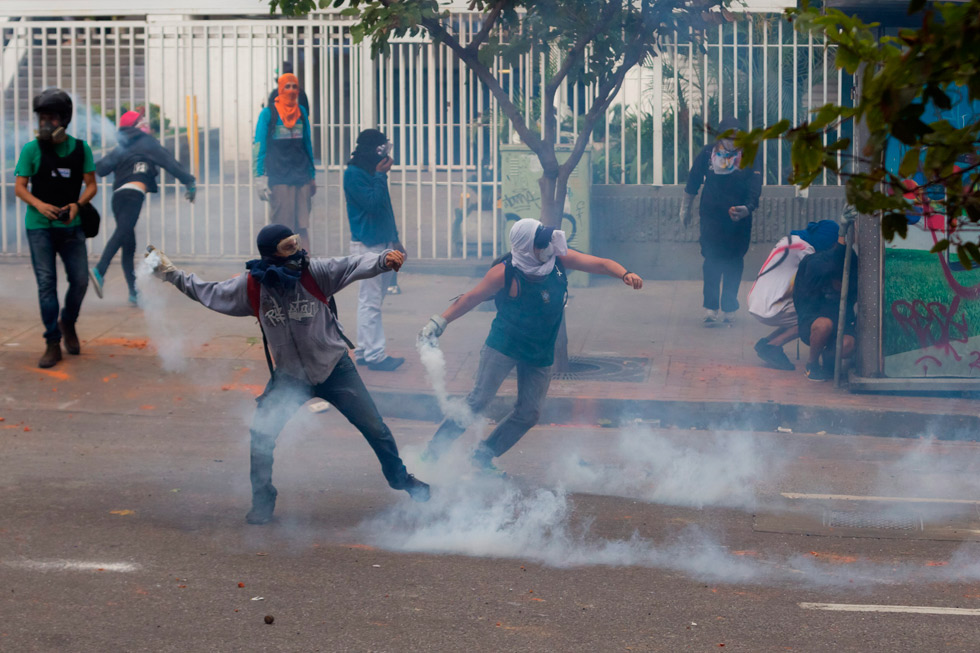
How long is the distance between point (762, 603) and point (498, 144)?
8.75m

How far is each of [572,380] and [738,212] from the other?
8.51 ft

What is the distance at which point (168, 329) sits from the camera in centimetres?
1042

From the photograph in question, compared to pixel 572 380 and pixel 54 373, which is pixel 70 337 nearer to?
pixel 54 373

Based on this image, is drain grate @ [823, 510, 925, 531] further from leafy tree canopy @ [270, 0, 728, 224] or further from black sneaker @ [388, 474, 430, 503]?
leafy tree canopy @ [270, 0, 728, 224]

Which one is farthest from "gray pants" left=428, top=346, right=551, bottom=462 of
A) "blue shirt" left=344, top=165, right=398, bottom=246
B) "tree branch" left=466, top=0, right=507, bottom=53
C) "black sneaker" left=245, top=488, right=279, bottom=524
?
"tree branch" left=466, top=0, right=507, bottom=53

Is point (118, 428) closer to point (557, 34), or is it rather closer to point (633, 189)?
point (557, 34)

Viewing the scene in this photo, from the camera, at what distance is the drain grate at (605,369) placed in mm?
9031

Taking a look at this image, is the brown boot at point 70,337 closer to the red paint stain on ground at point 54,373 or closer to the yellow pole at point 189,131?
the red paint stain on ground at point 54,373

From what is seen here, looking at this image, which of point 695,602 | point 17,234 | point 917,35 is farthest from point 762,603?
point 17,234

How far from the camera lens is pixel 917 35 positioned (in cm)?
246

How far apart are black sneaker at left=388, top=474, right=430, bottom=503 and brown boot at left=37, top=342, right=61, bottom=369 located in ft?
13.3

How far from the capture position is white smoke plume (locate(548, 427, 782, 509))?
6.49 metres

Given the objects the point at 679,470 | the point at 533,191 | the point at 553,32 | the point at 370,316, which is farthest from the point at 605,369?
the point at 533,191

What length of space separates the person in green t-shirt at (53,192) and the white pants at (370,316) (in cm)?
198
